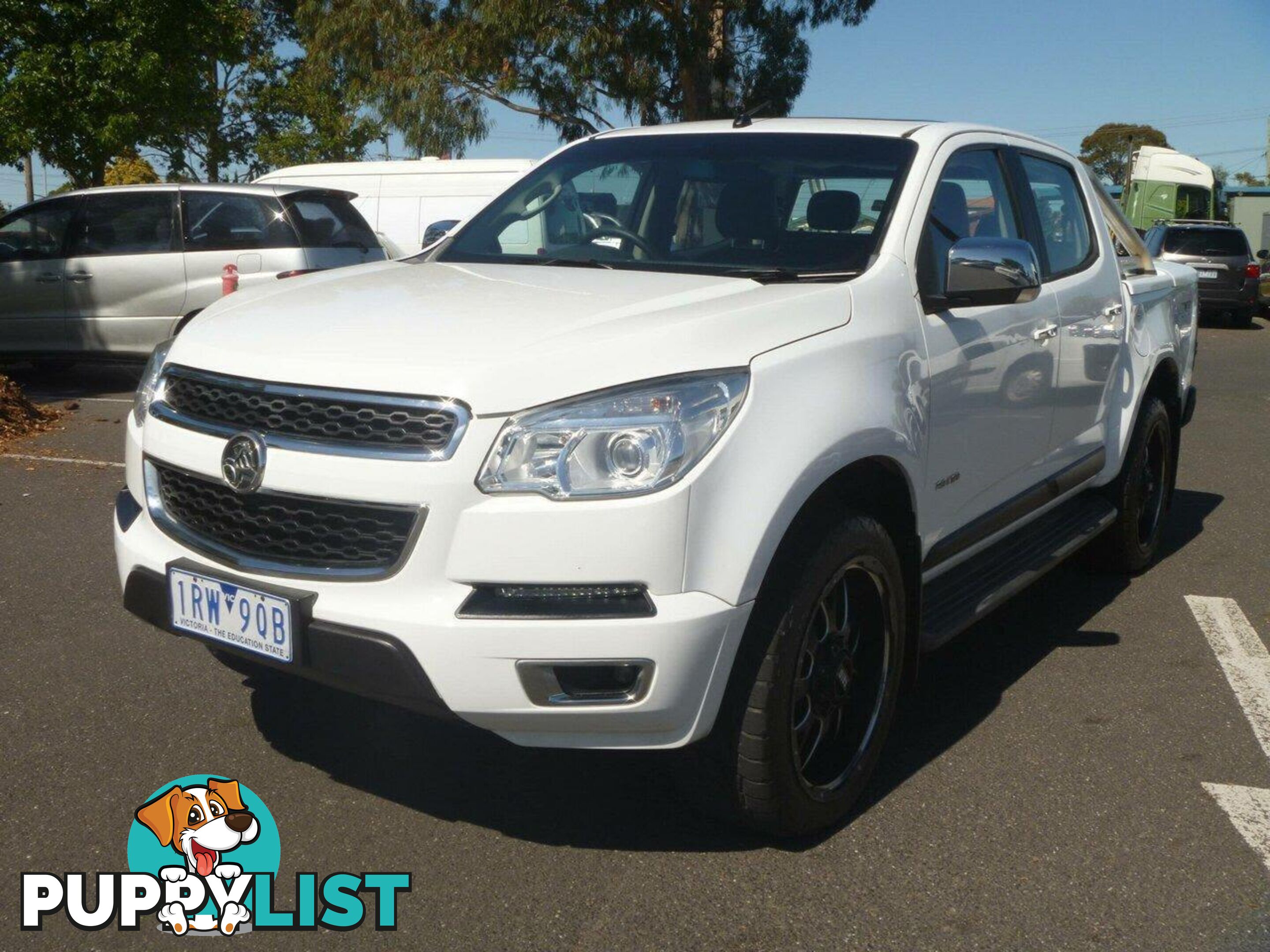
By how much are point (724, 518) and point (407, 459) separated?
667 millimetres

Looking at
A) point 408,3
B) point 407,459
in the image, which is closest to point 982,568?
point 407,459

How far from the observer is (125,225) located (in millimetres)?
11953

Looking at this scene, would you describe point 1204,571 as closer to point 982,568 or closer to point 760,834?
point 982,568

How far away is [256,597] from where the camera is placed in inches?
119

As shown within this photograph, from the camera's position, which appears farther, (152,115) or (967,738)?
(152,115)

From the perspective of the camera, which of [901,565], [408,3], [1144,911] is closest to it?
[1144,911]

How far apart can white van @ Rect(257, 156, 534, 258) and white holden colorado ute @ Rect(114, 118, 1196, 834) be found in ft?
35.3

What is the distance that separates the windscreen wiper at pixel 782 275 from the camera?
3633mm

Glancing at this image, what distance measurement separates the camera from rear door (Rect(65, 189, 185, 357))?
11805mm

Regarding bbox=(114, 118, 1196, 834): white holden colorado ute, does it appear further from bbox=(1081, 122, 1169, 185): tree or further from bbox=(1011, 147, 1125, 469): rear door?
bbox=(1081, 122, 1169, 185): tree

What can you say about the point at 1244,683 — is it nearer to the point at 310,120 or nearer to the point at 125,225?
the point at 125,225

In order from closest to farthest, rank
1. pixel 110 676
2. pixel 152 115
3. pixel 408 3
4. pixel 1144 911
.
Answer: pixel 1144 911
pixel 110 676
pixel 152 115
pixel 408 3

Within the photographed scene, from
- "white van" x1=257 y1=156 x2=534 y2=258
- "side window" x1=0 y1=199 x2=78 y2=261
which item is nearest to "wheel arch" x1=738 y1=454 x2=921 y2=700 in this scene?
"side window" x1=0 y1=199 x2=78 y2=261

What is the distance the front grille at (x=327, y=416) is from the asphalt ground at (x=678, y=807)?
0.96 m
